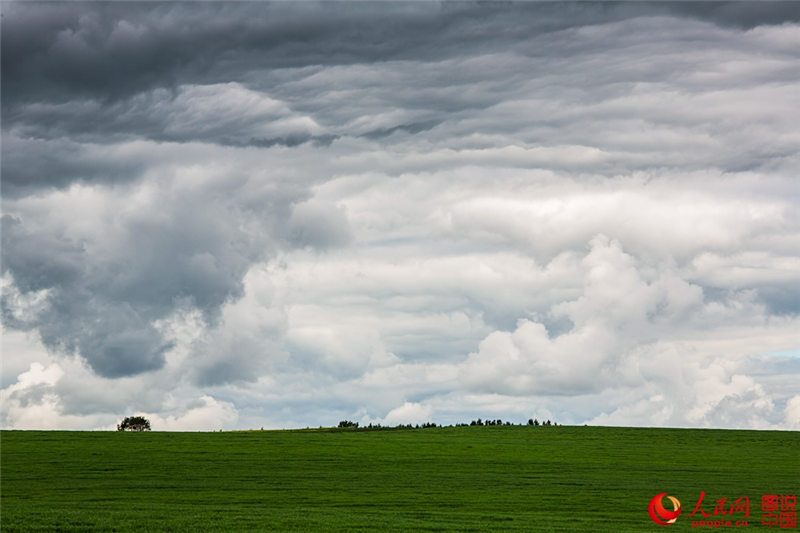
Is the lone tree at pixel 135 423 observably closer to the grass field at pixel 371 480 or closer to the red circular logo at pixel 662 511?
the grass field at pixel 371 480

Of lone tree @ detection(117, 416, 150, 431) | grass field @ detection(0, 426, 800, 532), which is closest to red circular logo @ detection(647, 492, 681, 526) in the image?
grass field @ detection(0, 426, 800, 532)

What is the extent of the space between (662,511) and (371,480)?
704 inches

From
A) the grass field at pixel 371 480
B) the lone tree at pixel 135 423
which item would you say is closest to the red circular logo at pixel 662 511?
the grass field at pixel 371 480

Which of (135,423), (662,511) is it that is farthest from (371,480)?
(135,423)

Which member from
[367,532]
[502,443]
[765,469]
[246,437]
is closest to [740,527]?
[367,532]

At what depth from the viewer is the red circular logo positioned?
32469mm

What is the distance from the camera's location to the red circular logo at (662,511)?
1278 inches

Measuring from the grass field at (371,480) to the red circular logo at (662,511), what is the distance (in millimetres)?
549

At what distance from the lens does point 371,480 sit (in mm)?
47750

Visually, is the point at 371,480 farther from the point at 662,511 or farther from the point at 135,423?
the point at 135,423

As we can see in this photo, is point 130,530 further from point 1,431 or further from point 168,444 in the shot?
point 1,431

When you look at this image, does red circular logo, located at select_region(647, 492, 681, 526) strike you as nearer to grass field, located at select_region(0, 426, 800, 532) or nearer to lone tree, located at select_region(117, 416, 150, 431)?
grass field, located at select_region(0, 426, 800, 532)

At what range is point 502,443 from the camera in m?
76.9

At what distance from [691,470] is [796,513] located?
21.6 m
